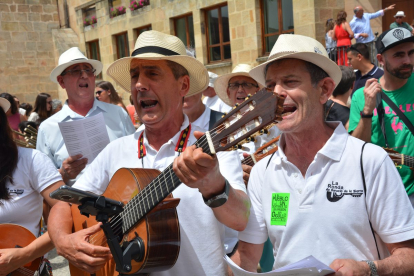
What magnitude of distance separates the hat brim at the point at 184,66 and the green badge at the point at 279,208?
1.01 metres

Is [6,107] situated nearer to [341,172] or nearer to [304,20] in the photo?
[341,172]

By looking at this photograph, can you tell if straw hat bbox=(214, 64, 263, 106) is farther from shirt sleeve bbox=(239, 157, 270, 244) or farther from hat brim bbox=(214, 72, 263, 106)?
shirt sleeve bbox=(239, 157, 270, 244)

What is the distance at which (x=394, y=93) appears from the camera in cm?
407

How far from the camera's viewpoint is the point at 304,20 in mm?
11750

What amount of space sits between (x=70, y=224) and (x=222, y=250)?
0.94 m

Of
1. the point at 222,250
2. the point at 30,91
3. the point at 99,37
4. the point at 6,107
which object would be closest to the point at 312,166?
the point at 222,250

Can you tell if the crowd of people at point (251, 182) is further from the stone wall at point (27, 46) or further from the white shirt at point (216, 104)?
the stone wall at point (27, 46)

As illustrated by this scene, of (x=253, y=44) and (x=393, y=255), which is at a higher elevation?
(x=253, y=44)

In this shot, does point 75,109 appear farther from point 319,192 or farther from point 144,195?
point 319,192

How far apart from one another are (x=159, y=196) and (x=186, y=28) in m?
14.7

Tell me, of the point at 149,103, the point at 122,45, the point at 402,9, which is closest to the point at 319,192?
the point at 149,103

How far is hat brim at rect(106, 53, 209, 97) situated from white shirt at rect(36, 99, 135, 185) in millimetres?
1483

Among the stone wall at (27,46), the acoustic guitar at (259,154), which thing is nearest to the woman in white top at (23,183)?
the acoustic guitar at (259,154)

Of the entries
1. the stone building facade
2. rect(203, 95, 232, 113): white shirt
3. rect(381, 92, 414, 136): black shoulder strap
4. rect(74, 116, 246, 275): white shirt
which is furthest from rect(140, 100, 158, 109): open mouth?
the stone building facade
